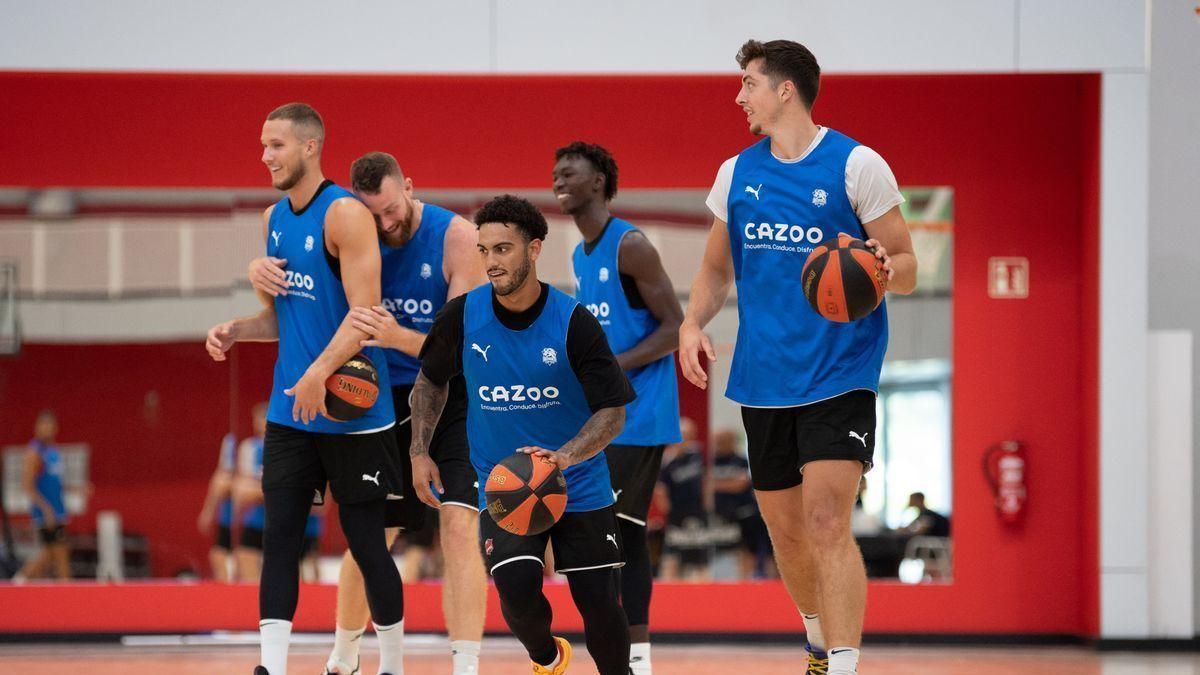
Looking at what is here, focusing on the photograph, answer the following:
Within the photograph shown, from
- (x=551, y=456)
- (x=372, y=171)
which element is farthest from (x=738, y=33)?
(x=551, y=456)

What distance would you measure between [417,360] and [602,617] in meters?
1.55

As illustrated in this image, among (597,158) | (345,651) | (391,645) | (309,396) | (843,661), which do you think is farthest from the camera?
(597,158)

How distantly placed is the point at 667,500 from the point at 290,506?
3.68 metres

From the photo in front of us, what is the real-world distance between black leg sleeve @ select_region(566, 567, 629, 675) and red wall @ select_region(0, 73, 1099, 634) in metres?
3.93

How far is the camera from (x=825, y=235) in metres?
4.19

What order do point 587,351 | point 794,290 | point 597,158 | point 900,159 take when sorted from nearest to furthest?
point 587,351, point 794,290, point 597,158, point 900,159

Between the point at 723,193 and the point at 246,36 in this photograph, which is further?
the point at 246,36

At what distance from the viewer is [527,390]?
13.6 feet

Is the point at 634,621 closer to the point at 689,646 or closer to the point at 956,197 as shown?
the point at 689,646

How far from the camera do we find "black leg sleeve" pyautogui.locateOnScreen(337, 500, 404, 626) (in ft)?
16.0

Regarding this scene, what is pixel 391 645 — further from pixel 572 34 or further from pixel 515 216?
pixel 572 34

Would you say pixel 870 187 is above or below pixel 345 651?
above

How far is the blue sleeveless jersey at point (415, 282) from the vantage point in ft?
17.3

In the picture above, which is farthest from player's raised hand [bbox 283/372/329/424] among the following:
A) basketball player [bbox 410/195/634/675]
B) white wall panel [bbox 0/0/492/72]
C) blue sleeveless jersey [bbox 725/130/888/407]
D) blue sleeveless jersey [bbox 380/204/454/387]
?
white wall panel [bbox 0/0/492/72]
